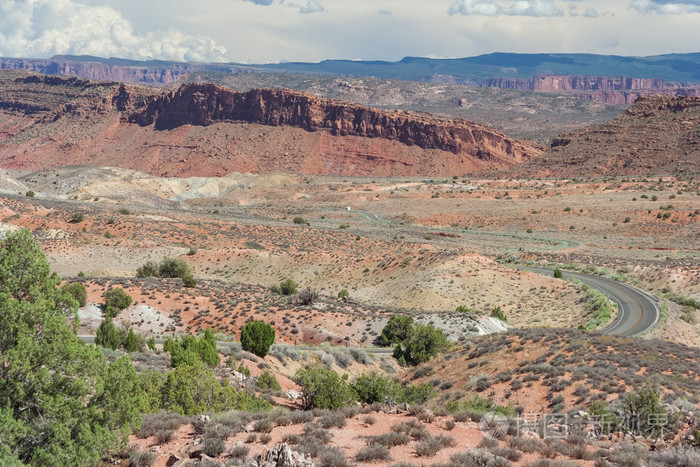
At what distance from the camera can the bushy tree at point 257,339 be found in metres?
20.2

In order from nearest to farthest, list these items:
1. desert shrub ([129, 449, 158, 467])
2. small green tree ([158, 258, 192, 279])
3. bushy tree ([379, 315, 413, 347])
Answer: desert shrub ([129, 449, 158, 467]), bushy tree ([379, 315, 413, 347]), small green tree ([158, 258, 192, 279])

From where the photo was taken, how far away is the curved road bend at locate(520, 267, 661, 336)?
2895cm

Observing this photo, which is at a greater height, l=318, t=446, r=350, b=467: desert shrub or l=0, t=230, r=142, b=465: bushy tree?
l=0, t=230, r=142, b=465: bushy tree

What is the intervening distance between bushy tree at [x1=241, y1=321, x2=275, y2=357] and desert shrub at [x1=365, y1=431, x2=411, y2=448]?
10.7 meters

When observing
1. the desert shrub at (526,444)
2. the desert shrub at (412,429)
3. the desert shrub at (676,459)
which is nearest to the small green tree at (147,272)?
the desert shrub at (412,429)

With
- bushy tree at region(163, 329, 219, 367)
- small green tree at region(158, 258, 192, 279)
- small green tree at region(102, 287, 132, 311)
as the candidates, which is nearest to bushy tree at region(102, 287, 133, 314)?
small green tree at region(102, 287, 132, 311)

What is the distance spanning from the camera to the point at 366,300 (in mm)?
39281

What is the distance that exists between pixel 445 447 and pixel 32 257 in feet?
25.0

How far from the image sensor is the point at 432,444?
9.63m

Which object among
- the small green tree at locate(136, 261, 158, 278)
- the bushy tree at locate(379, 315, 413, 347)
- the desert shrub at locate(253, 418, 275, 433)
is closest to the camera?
the desert shrub at locate(253, 418, 275, 433)

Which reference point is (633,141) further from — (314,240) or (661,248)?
(314,240)

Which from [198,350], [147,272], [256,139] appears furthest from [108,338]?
[256,139]

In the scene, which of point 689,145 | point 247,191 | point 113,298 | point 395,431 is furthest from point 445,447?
point 689,145

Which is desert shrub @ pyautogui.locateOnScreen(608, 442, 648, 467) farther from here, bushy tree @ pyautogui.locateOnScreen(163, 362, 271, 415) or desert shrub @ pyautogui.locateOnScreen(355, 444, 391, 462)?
bushy tree @ pyautogui.locateOnScreen(163, 362, 271, 415)
